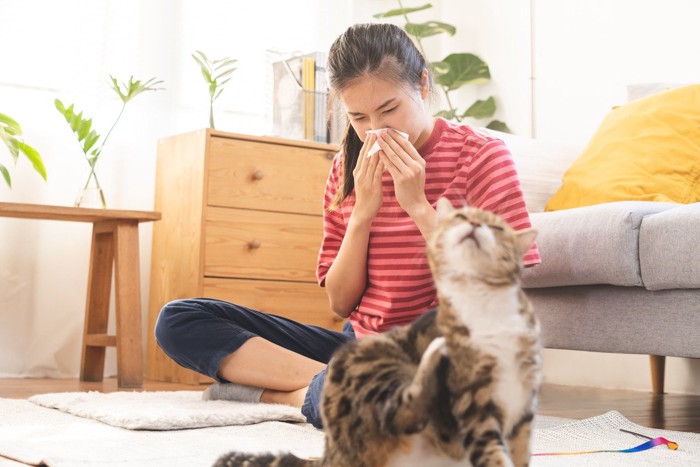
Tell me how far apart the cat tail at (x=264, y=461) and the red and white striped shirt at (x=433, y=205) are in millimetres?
661

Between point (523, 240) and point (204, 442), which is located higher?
point (523, 240)

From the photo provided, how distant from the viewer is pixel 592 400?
2.49 meters

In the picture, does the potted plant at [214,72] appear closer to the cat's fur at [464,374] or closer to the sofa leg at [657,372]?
the sofa leg at [657,372]

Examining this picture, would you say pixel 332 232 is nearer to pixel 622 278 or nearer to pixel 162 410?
pixel 162 410

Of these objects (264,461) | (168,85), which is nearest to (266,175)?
(168,85)

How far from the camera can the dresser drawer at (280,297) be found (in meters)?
2.83

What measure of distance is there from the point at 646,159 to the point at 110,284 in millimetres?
1731

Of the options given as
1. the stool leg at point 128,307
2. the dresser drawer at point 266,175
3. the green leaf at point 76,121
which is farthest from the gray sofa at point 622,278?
the green leaf at point 76,121

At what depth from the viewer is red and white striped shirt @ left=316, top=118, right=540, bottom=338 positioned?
1.48 metres

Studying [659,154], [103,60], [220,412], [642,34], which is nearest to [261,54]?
[103,60]

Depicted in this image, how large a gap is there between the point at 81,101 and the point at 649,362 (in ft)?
7.02

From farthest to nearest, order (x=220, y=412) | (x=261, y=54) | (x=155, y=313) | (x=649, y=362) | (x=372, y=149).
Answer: (x=261, y=54), (x=155, y=313), (x=649, y=362), (x=220, y=412), (x=372, y=149)

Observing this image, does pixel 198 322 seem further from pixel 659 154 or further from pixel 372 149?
pixel 659 154

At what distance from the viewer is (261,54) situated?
341cm
